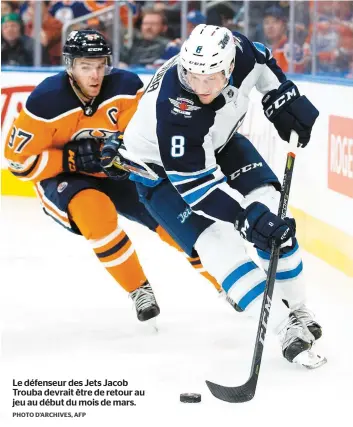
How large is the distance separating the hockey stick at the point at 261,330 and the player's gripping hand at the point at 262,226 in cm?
5

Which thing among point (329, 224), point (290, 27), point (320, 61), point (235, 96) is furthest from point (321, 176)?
point (235, 96)

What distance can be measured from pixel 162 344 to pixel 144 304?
0.19m

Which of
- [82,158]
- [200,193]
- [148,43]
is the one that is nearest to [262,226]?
[200,193]

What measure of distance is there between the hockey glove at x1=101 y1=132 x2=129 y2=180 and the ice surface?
611mm

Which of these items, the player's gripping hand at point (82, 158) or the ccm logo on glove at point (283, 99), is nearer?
the ccm logo on glove at point (283, 99)

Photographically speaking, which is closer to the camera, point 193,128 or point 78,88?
point 193,128

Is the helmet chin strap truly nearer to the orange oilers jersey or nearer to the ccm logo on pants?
the orange oilers jersey

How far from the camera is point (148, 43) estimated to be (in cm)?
704

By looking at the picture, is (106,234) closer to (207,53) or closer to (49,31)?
(207,53)

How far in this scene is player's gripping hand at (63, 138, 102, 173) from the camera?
3.91 metres

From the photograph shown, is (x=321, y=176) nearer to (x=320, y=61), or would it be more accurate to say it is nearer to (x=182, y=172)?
(x=320, y=61)

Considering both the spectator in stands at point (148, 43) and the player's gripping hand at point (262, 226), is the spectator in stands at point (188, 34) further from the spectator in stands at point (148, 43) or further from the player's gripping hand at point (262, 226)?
the player's gripping hand at point (262, 226)

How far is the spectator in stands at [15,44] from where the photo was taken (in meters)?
7.12

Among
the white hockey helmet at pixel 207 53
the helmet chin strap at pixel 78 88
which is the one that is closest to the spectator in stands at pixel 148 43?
the helmet chin strap at pixel 78 88
